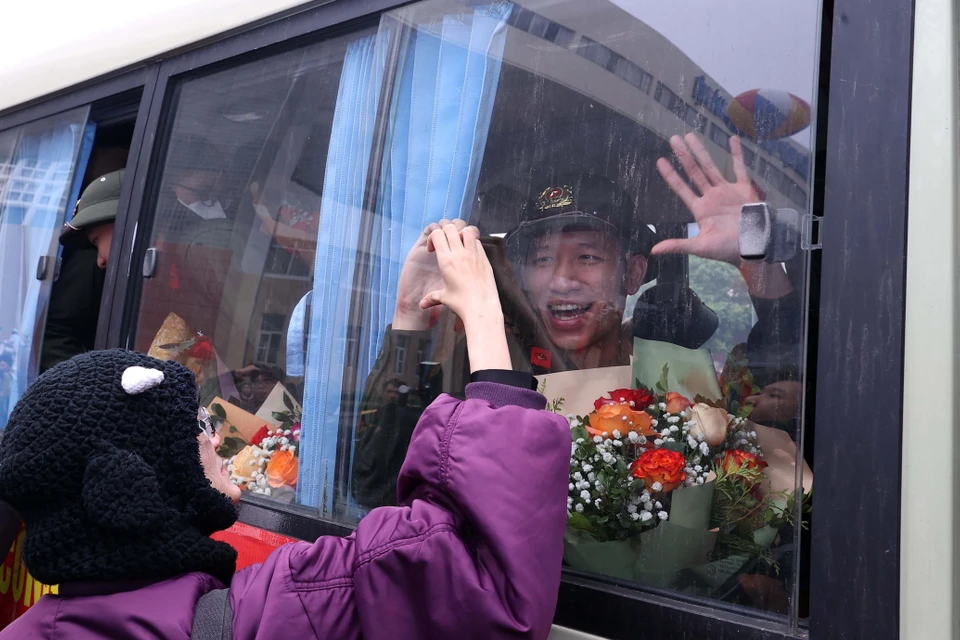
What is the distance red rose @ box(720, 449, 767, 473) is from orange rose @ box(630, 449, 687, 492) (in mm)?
77

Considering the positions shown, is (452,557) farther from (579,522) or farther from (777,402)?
(777,402)

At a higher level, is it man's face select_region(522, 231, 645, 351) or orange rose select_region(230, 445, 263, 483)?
man's face select_region(522, 231, 645, 351)

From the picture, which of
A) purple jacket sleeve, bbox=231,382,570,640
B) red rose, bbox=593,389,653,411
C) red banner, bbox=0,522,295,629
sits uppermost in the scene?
red rose, bbox=593,389,653,411

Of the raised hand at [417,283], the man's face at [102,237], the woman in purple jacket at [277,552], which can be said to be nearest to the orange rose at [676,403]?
the woman in purple jacket at [277,552]

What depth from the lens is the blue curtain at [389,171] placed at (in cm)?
193

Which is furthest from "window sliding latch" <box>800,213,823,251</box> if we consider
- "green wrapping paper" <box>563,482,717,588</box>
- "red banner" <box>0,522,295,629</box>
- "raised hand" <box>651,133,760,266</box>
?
"red banner" <box>0,522,295,629</box>

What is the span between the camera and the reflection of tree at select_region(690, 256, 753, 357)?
4.74 ft

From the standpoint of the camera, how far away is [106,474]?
4.12 feet

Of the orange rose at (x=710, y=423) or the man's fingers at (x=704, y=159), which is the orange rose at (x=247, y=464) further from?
the man's fingers at (x=704, y=159)

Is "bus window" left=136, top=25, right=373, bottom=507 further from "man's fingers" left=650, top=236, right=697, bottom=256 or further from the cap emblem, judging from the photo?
"man's fingers" left=650, top=236, right=697, bottom=256

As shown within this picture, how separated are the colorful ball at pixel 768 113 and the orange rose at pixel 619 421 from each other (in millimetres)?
543

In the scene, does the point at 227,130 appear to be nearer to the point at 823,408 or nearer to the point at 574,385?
the point at 574,385

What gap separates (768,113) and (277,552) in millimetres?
1118

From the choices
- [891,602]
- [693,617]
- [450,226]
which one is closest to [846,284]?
[891,602]
